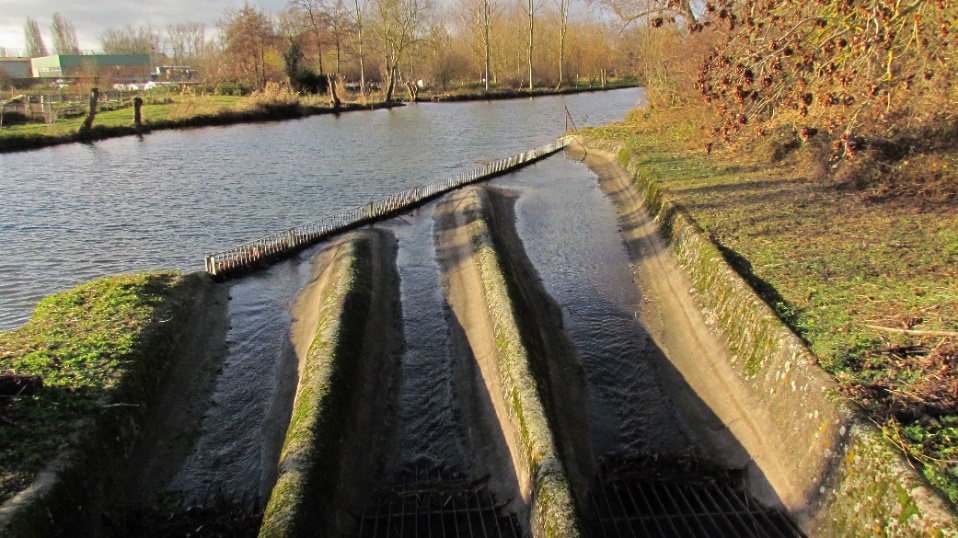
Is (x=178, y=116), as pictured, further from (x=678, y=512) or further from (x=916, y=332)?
(x=916, y=332)

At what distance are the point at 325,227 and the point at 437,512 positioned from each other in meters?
18.9

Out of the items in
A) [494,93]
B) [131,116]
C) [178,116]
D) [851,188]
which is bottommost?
[851,188]

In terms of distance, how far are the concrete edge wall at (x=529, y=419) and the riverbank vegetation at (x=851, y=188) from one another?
5.45 metres

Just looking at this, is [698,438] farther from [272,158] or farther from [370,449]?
[272,158]

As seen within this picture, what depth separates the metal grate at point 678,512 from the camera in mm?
11227

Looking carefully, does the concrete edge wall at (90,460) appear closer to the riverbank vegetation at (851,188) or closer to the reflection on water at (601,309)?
the reflection on water at (601,309)

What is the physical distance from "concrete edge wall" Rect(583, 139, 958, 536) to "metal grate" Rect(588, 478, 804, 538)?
78cm

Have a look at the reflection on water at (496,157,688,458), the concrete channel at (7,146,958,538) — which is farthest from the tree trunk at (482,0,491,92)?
the concrete channel at (7,146,958,538)

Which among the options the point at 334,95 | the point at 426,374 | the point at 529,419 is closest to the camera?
the point at 529,419

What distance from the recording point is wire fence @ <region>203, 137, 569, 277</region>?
2362cm

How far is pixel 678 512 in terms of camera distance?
11555 mm

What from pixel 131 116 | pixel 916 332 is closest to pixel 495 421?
pixel 916 332

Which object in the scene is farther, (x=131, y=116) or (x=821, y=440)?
(x=131, y=116)

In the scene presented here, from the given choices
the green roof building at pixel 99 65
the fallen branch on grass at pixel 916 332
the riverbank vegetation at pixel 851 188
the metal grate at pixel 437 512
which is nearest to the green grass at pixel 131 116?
the riverbank vegetation at pixel 851 188
